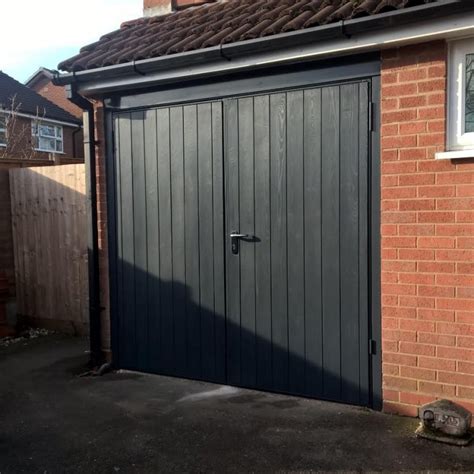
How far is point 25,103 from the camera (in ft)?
65.7

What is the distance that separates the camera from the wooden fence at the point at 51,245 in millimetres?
6609

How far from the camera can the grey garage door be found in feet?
13.4

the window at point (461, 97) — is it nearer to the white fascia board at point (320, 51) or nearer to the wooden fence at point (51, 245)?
the white fascia board at point (320, 51)

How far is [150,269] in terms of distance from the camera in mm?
5004

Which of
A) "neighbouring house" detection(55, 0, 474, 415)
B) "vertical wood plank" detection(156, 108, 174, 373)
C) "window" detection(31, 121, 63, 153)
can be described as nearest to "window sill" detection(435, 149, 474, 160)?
"neighbouring house" detection(55, 0, 474, 415)

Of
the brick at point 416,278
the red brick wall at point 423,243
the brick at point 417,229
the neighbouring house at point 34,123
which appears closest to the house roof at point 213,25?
the red brick wall at point 423,243

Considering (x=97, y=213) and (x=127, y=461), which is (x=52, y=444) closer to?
(x=127, y=461)

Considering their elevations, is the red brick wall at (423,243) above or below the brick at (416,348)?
above

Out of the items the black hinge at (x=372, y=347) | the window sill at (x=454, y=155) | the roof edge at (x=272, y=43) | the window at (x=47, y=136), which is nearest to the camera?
the roof edge at (x=272, y=43)

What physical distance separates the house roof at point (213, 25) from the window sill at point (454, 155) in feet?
3.08

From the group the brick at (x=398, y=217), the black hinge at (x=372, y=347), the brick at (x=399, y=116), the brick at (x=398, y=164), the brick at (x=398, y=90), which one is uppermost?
the brick at (x=398, y=90)

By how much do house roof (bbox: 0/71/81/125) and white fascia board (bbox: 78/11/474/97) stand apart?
47.9ft

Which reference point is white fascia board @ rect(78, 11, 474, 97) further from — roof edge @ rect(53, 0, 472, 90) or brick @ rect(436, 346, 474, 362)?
brick @ rect(436, 346, 474, 362)

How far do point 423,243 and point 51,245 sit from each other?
4771mm
